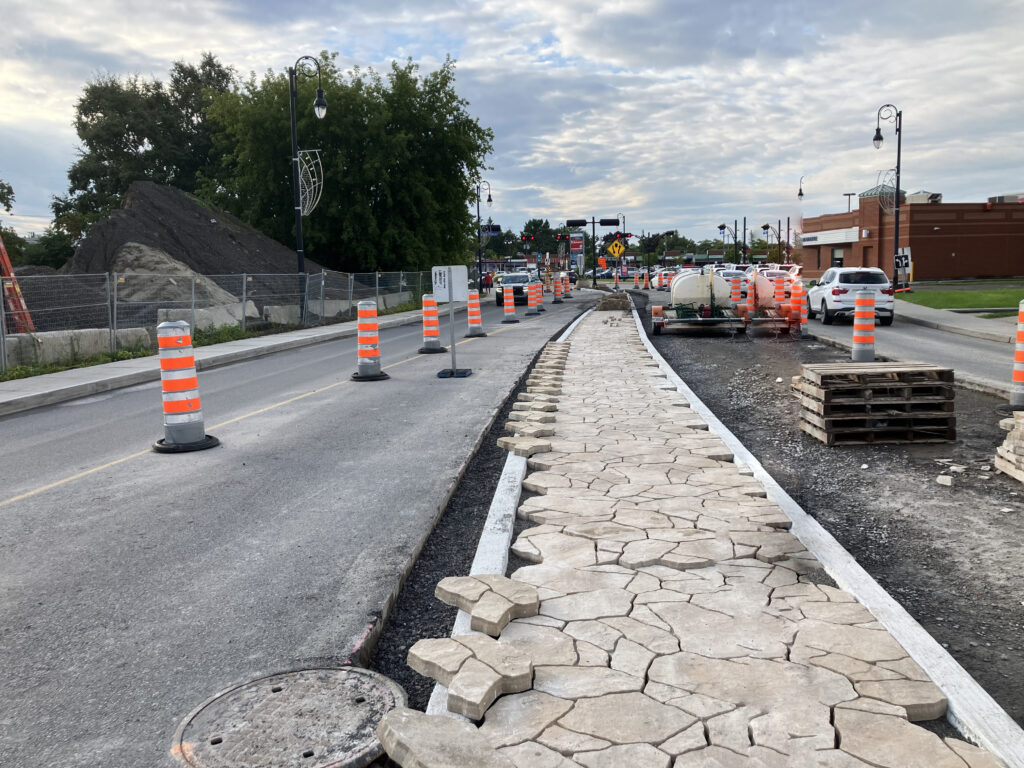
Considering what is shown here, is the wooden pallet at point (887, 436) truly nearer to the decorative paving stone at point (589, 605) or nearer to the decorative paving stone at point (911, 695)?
the decorative paving stone at point (589, 605)

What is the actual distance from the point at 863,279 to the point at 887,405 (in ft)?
57.1

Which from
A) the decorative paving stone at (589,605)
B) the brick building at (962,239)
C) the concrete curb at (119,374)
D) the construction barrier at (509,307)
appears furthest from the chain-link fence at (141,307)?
the brick building at (962,239)

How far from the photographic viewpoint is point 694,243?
632 feet

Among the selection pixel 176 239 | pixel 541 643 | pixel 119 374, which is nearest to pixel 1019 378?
pixel 541 643

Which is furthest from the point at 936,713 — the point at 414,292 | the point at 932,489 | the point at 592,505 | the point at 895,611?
the point at 414,292

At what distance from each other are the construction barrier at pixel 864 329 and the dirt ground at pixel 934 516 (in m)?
3.10

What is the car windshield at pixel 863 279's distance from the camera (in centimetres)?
2312

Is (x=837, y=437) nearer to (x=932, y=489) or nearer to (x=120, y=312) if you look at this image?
(x=932, y=489)

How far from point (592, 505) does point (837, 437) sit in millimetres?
3400

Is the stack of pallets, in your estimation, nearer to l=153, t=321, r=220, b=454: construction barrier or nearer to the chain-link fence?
l=153, t=321, r=220, b=454: construction barrier

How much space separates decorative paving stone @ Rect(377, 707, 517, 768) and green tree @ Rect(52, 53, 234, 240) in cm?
5951

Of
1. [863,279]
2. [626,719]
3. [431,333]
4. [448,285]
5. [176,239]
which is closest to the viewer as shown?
[626,719]

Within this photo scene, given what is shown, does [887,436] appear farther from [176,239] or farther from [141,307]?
[176,239]

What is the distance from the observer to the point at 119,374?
14.5 metres
